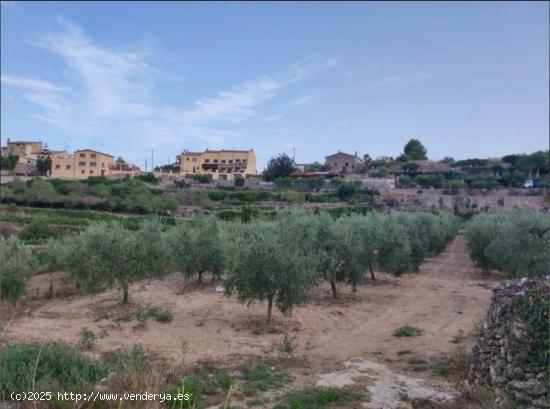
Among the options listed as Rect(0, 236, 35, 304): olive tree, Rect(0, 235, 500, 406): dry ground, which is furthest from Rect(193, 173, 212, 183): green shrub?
Rect(0, 236, 35, 304): olive tree

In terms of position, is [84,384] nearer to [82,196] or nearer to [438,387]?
[438,387]

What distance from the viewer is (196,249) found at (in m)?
20.1

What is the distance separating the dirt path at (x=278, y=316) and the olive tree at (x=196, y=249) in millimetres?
1020

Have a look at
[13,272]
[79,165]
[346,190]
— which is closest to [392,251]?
[13,272]

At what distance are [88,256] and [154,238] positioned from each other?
2433 mm

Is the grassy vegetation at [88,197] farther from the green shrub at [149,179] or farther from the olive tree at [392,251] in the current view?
the olive tree at [392,251]

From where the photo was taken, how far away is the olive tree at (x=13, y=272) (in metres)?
14.9

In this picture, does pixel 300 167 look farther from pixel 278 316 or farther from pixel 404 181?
pixel 278 316

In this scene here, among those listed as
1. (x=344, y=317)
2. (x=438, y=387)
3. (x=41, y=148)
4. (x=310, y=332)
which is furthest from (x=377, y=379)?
(x=41, y=148)

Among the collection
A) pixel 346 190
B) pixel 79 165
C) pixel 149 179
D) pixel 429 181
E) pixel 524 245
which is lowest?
pixel 524 245

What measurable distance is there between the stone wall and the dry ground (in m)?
1.60

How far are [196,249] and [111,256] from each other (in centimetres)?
462

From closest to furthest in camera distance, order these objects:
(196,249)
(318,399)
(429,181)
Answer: (318,399)
(196,249)
(429,181)

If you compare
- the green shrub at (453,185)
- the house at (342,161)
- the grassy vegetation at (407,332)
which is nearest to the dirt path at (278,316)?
the grassy vegetation at (407,332)
